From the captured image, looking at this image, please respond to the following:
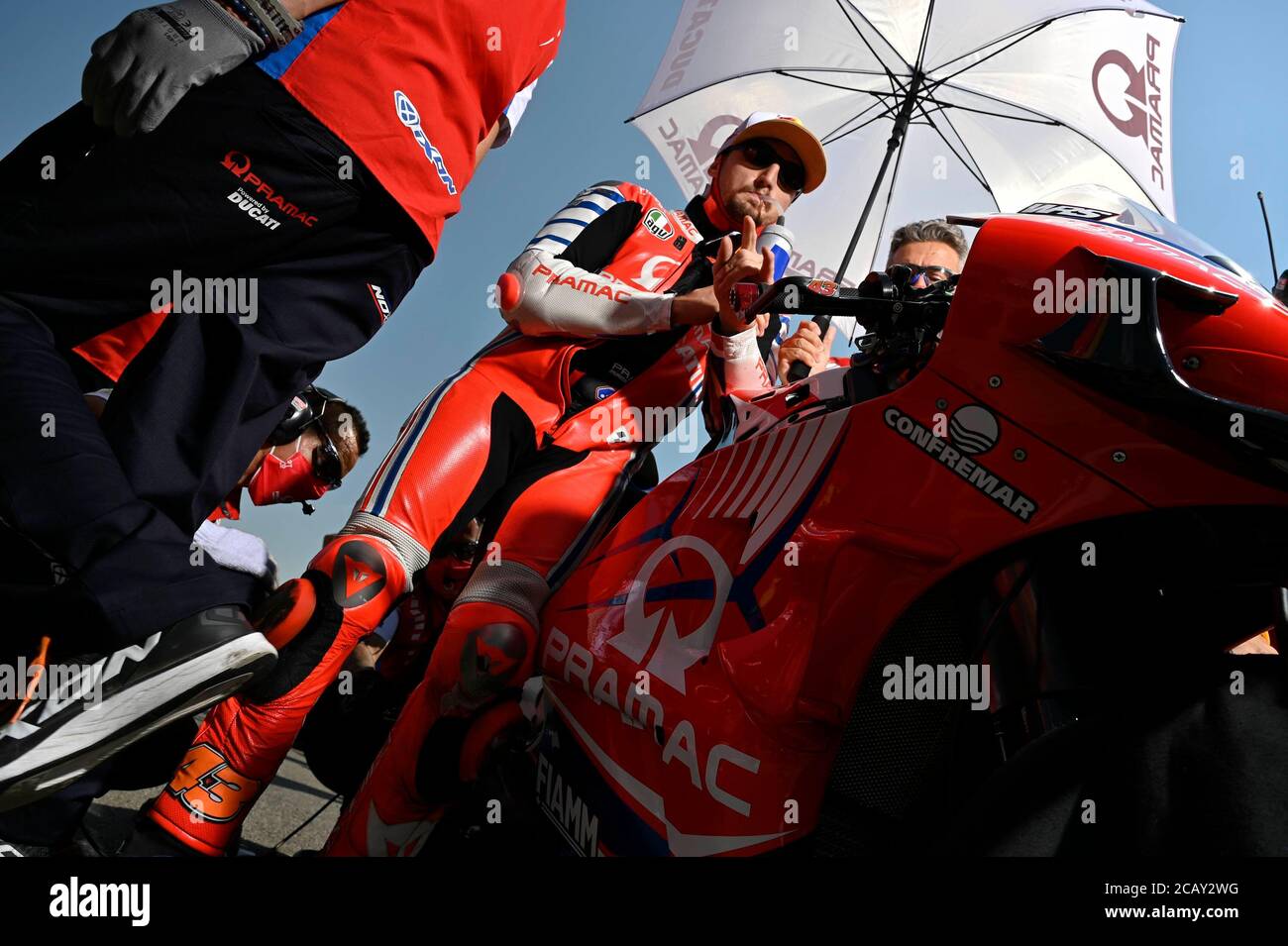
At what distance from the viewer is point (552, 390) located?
2512 mm

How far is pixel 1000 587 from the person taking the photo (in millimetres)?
1106

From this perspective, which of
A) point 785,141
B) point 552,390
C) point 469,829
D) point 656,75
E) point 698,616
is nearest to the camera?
point 698,616

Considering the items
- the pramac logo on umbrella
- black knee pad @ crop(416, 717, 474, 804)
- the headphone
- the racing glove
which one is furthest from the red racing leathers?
the pramac logo on umbrella

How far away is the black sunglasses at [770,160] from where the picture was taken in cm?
275

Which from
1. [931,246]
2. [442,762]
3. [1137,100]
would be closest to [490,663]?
[442,762]

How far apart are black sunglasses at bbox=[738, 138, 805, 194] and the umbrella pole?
7.22 feet

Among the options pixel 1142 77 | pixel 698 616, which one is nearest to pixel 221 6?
pixel 698 616

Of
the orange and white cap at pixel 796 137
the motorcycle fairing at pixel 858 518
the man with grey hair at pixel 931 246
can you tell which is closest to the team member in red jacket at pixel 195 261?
the motorcycle fairing at pixel 858 518

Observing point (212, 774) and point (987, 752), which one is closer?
point (987, 752)

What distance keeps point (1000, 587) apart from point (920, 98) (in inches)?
195

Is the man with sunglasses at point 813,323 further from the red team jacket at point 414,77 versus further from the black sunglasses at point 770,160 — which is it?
the red team jacket at point 414,77

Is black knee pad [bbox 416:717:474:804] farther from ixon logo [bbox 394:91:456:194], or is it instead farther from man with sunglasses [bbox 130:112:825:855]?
ixon logo [bbox 394:91:456:194]

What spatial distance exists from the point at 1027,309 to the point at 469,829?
141 centimetres
